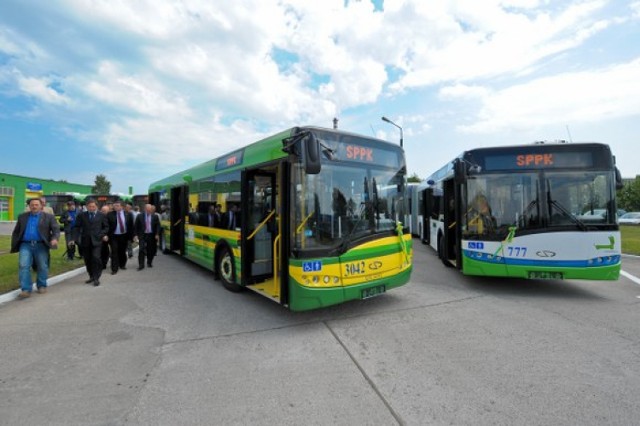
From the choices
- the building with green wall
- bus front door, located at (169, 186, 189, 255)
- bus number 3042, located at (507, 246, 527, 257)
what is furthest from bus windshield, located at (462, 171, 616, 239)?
the building with green wall

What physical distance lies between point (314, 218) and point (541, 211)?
4.62 meters

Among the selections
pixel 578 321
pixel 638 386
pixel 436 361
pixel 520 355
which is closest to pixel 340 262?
pixel 436 361

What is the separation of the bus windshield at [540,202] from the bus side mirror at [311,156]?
4.14 m

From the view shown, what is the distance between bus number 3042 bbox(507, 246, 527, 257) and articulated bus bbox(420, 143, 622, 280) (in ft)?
0.05

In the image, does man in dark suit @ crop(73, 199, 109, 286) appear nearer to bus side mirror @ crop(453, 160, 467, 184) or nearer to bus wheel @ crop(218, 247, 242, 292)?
bus wheel @ crop(218, 247, 242, 292)

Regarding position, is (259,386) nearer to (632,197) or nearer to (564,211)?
(564,211)

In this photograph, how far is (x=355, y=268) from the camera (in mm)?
5008

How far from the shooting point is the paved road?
2891 millimetres

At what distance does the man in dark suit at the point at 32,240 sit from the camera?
6.37 meters

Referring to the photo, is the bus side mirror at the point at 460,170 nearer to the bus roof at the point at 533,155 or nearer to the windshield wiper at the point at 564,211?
the bus roof at the point at 533,155

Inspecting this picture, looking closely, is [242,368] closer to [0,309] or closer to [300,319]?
[300,319]

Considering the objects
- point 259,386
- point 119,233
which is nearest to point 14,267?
point 119,233

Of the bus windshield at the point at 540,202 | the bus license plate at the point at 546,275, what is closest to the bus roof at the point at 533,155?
the bus windshield at the point at 540,202

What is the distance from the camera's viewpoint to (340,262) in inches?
191
